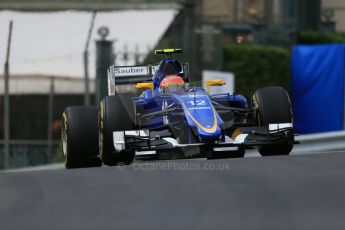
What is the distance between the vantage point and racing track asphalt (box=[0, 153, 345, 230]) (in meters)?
4.67

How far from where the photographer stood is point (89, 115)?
820 cm

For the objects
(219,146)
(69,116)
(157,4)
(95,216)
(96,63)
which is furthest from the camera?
(157,4)

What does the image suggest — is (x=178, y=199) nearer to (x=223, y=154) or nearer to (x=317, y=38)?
(x=223, y=154)

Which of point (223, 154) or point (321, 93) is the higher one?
point (321, 93)

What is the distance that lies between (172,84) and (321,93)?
1064cm

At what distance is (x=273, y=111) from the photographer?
26.5 feet

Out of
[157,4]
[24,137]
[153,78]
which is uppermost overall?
[157,4]

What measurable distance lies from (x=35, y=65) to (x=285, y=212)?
1046 centimetres

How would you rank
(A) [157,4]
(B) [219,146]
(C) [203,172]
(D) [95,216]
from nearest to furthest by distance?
(D) [95,216] → (C) [203,172] → (B) [219,146] → (A) [157,4]

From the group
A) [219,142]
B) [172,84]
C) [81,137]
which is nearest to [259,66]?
[172,84]

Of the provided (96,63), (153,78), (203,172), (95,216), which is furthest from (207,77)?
(95,216)

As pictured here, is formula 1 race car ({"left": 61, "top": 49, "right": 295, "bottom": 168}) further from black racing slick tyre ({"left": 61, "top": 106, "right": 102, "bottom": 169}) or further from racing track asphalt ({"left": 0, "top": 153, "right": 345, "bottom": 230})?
racing track asphalt ({"left": 0, "top": 153, "right": 345, "bottom": 230})

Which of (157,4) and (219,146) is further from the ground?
(157,4)

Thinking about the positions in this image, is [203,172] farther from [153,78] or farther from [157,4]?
[157,4]
